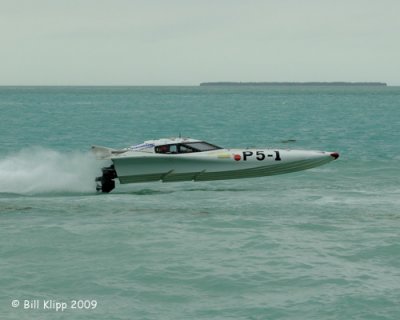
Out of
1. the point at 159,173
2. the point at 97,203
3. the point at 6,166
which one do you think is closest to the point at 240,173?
the point at 159,173

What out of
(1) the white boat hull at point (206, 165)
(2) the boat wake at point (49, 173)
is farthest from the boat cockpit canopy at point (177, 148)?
(2) the boat wake at point (49, 173)

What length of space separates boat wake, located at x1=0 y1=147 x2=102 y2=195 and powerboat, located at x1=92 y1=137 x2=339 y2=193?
161cm

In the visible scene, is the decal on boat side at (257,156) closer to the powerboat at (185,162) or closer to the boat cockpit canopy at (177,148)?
the powerboat at (185,162)

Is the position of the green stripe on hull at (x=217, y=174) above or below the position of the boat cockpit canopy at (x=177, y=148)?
below

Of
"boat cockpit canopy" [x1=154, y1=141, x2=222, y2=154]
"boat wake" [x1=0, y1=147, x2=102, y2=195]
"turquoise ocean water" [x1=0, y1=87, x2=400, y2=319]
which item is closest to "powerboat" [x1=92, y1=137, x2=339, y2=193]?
"boat cockpit canopy" [x1=154, y1=141, x2=222, y2=154]

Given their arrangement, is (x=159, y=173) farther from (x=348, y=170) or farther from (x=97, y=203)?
(x=348, y=170)

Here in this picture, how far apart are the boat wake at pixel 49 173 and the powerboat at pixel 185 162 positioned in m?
1.61

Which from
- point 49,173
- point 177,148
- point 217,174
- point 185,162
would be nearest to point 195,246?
point 185,162

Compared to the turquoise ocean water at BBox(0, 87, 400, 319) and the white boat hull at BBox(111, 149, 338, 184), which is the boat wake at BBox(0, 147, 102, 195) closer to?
the turquoise ocean water at BBox(0, 87, 400, 319)

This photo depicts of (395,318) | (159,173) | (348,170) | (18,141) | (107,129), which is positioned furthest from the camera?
(107,129)

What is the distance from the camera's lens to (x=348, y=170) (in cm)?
3105

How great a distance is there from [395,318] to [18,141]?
47.6 metres

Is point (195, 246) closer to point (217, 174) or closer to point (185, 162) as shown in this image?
point (185, 162)

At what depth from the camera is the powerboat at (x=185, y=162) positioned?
2329 centimetres
